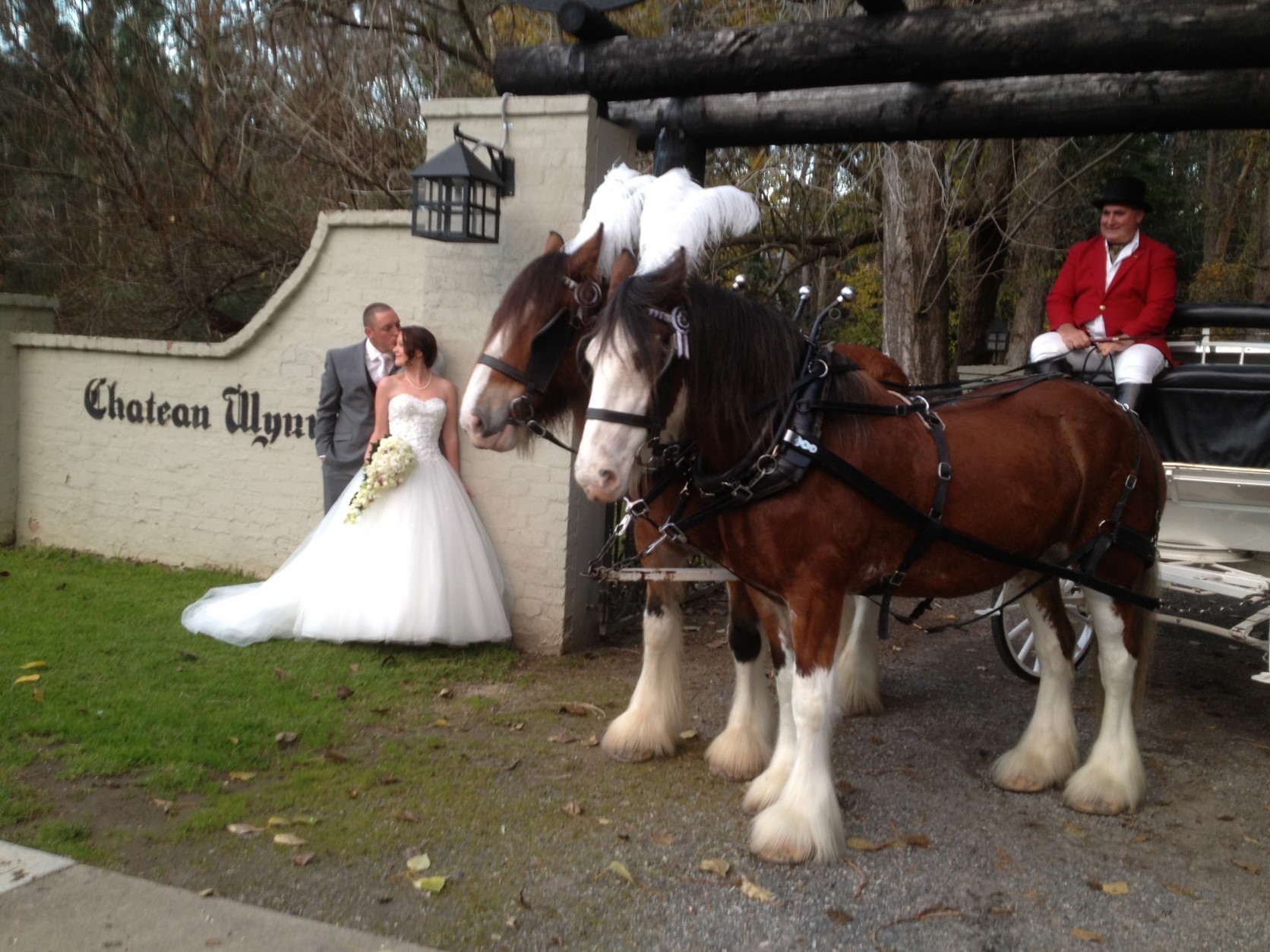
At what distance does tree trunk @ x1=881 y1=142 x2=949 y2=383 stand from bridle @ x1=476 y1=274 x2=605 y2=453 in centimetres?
511

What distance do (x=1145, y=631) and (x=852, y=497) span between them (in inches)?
70.5

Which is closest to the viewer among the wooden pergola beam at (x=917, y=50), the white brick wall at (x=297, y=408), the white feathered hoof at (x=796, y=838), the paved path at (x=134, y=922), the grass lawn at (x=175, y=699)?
the paved path at (x=134, y=922)

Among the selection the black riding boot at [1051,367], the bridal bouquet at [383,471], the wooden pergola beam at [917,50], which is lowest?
the bridal bouquet at [383,471]

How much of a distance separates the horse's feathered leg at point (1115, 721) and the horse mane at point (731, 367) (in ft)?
5.85

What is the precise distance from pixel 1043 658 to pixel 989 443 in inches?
50.3

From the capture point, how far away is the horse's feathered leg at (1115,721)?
15.0ft

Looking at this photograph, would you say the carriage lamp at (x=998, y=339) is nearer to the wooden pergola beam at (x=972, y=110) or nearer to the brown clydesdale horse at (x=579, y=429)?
the wooden pergola beam at (x=972, y=110)

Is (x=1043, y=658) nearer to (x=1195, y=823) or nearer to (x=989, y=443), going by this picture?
(x=1195, y=823)

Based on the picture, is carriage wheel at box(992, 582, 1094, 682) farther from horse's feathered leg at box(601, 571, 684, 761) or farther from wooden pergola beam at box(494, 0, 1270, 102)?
wooden pergola beam at box(494, 0, 1270, 102)

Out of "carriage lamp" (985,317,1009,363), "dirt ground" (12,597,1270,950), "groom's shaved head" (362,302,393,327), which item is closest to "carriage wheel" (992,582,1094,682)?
"dirt ground" (12,597,1270,950)

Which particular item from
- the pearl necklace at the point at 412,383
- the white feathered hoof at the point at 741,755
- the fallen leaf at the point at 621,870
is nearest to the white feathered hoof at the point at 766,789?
the white feathered hoof at the point at 741,755

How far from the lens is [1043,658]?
500 centimetres

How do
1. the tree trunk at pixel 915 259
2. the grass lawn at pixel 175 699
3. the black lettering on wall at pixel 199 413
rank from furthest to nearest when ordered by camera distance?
the tree trunk at pixel 915 259 → the black lettering on wall at pixel 199 413 → the grass lawn at pixel 175 699

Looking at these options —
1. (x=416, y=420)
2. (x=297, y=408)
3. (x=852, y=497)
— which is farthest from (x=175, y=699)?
(x=852, y=497)
